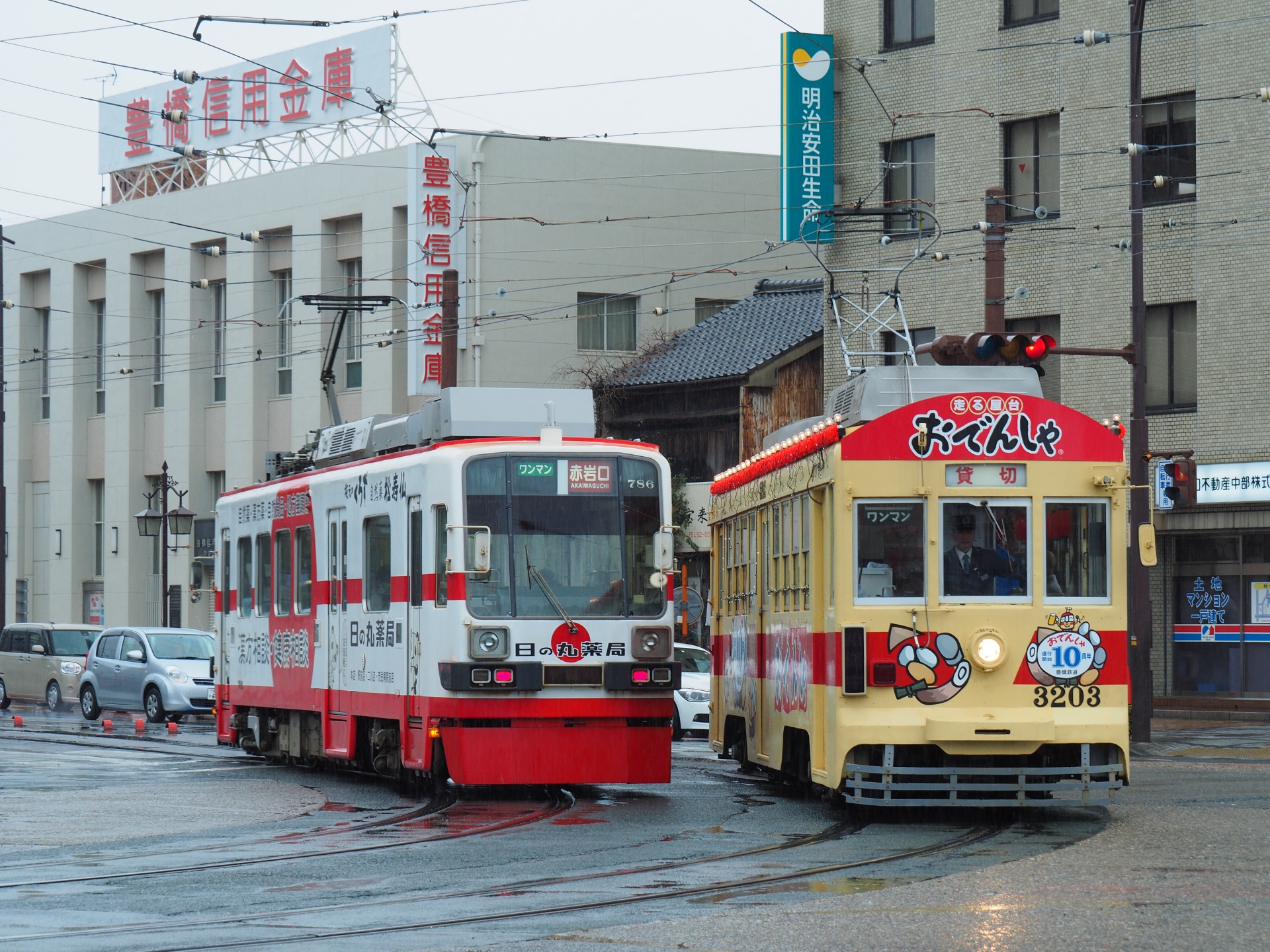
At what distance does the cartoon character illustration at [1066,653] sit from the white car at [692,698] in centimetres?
1212

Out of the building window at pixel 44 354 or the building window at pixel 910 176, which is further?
the building window at pixel 44 354

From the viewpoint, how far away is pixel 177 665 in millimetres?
32406

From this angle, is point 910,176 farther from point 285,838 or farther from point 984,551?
point 285,838

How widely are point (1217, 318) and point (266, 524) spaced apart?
16603 millimetres

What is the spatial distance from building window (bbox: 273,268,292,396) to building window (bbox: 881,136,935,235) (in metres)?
19.3

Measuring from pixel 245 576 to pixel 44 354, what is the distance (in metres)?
40.1

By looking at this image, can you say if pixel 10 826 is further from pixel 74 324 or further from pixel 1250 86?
pixel 74 324

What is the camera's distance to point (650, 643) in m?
16.8

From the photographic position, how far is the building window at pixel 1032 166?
34.2 meters

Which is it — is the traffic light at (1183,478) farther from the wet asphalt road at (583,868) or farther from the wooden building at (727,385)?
the wooden building at (727,385)

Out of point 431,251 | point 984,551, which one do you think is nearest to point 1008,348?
point 984,551

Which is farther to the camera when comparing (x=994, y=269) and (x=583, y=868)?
(x=994, y=269)

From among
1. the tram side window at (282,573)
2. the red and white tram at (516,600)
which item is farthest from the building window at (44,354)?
the red and white tram at (516,600)

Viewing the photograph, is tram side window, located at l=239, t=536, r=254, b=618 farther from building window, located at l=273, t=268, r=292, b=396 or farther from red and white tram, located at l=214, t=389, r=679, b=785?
building window, located at l=273, t=268, r=292, b=396
